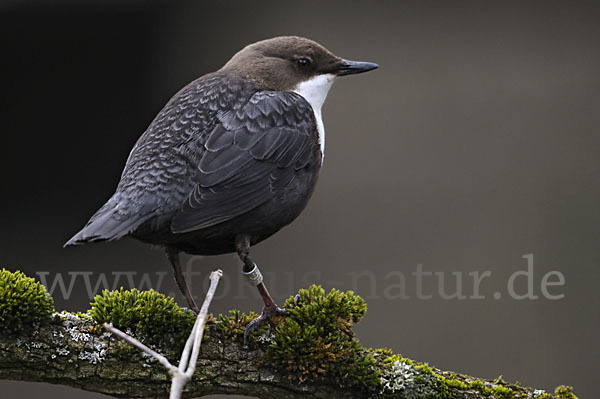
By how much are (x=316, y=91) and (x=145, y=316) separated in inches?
47.7

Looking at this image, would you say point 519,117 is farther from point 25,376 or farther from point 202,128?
point 25,376

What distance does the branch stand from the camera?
2.21 metres

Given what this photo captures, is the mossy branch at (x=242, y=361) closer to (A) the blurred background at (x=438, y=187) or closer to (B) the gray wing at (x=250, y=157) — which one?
(B) the gray wing at (x=250, y=157)

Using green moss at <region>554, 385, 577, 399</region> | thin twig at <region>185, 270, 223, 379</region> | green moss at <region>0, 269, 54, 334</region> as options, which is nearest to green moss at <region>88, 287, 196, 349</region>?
green moss at <region>0, 269, 54, 334</region>

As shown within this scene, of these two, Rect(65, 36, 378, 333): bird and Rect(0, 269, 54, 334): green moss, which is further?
Rect(65, 36, 378, 333): bird

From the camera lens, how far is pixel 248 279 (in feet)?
8.47

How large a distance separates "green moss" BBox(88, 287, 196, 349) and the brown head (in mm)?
1003

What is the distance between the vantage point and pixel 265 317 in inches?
96.3

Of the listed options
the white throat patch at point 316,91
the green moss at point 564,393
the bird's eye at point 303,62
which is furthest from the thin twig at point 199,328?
the bird's eye at point 303,62

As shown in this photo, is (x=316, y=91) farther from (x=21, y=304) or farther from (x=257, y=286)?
(x=21, y=304)

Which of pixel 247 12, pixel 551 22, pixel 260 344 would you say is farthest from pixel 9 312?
pixel 551 22

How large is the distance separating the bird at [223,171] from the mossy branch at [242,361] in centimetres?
12

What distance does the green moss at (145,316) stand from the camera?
7.66 ft

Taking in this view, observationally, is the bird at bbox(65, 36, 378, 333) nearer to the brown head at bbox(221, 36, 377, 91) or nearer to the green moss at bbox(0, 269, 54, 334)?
the brown head at bbox(221, 36, 377, 91)
